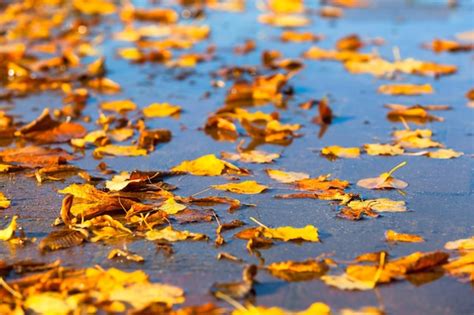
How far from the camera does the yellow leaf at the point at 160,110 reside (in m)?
3.91

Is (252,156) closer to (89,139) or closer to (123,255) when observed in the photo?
(89,139)

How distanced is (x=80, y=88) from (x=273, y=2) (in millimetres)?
2949

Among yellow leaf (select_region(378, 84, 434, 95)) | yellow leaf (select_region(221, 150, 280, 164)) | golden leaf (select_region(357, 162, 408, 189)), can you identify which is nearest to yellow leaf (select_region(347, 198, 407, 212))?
golden leaf (select_region(357, 162, 408, 189))

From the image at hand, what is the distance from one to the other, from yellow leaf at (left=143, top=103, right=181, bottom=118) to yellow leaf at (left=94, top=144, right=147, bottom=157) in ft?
1.87

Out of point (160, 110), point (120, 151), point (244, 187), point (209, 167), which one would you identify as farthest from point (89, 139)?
point (244, 187)

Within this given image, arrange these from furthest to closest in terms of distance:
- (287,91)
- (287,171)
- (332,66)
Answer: (332,66)
(287,91)
(287,171)

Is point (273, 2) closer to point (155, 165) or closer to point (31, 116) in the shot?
point (31, 116)

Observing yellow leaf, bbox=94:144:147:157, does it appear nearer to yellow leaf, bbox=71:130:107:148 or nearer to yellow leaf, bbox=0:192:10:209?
yellow leaf, bbox=71:130:107:148

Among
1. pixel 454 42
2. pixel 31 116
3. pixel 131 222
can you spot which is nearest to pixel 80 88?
pixel 31 116

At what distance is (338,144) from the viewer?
3.41 metres

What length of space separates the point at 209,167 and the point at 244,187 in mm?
252

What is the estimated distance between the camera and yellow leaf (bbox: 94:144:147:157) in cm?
329

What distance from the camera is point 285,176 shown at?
9.75ft

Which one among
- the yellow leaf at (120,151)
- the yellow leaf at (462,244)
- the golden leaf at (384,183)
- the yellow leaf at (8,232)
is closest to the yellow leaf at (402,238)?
the yellow leaf at (462,244)
